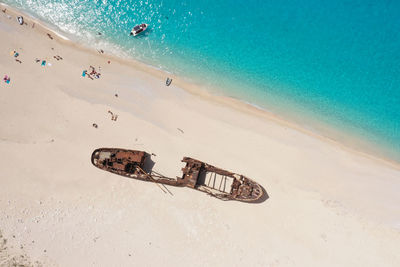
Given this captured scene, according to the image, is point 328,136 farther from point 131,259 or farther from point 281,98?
point 131,259

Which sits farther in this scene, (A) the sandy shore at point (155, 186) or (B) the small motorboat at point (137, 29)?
(B) the small motorboat at point (137, 29)

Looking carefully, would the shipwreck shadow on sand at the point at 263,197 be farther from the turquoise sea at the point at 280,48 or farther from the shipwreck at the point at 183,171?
the turquoise sea at the point at 280,48

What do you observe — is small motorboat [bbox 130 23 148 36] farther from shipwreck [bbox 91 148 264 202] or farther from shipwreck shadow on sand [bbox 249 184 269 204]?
shipwreck shadow on sand [bbox 249 184 269 204]

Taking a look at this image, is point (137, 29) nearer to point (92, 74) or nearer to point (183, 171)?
point (92, 74)

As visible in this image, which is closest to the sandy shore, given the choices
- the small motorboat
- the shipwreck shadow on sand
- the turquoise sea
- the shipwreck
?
the shipwreck shadow on sand

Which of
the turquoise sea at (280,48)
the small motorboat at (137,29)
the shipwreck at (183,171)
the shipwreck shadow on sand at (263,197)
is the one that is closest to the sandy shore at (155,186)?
the shipwreck shadow on sand at (263,197)

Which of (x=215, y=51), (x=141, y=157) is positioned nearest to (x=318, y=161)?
(x=215, y=51)
